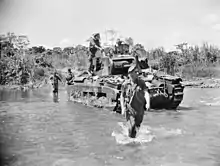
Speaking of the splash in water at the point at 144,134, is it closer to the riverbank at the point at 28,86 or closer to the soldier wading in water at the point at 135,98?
the soldier wading in water at the point at 135,98

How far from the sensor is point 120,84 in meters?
9.59

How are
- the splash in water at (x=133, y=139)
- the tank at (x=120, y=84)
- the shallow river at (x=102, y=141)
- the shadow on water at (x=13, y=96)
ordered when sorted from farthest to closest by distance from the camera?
the shadow on water at (x=13, y=96) → the tank at (x=120, y=84) → the splash in water at (x=133, y=139) → the shallow river at (x=102, y=141)

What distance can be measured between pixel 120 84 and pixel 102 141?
146 inches

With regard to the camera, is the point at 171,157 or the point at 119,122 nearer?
the point at 171,157

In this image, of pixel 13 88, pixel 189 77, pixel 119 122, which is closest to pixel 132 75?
pixel 119 122

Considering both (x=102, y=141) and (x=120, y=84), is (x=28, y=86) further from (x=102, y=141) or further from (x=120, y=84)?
(x=102, y=141)

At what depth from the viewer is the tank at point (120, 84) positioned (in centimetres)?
995

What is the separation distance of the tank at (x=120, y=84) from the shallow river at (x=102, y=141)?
683 mm

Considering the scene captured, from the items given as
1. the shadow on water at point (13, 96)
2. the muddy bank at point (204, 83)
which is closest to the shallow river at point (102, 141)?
the shadow on water at point (13, 96)

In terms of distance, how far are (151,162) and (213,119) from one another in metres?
4.71

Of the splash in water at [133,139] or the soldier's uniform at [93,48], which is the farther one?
the soldier's uniform at [93,48]

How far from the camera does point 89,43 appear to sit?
1309cm

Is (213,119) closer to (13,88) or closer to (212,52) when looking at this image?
(13,88)

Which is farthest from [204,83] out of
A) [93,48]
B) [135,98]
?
[135,98]
